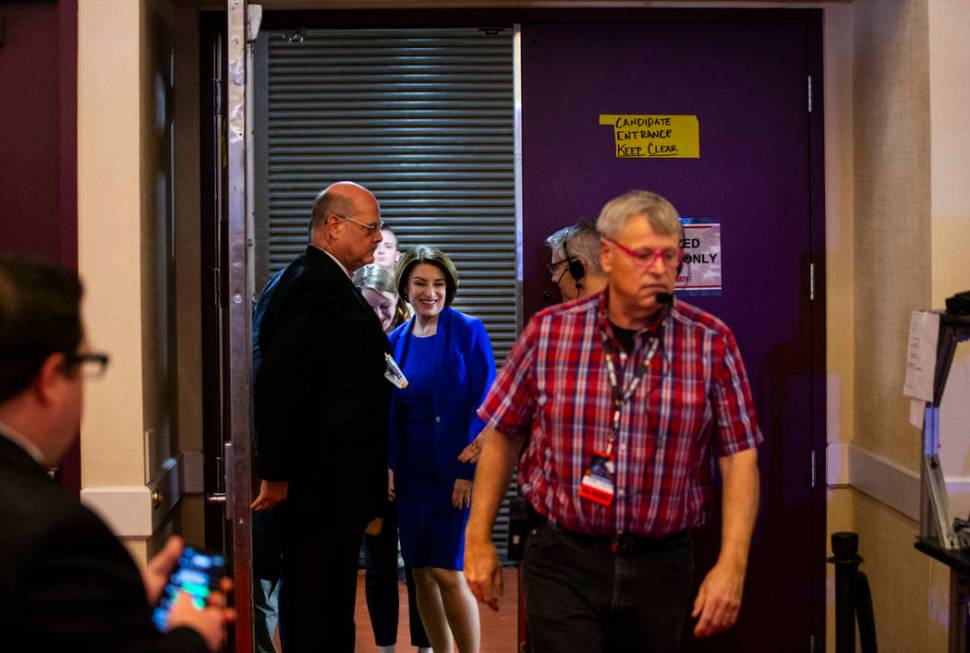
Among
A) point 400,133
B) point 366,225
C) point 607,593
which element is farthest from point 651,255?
point 400,133

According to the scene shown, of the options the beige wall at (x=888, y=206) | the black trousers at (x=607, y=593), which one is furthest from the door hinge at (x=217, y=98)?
the beige wall at (x=888, y=206)

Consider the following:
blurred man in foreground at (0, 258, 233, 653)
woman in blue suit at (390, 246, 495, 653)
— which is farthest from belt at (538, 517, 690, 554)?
woman in blue suit at (390, 246, 495, 653)

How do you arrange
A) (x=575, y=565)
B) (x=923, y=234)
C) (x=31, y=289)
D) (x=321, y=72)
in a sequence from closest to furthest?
(x=31, y=289), (x=575, y=565), (x=923, y=234), (x=321, y=72)

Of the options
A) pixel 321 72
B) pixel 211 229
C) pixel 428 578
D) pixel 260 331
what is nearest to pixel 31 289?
pixel 260 331

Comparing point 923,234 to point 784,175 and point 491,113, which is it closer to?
point 784,175

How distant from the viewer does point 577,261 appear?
3.99 meters

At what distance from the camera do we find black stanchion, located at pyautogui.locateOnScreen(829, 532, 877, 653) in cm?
341

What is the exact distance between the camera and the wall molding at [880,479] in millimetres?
3594

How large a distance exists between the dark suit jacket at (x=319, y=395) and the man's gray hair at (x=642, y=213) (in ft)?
3.89

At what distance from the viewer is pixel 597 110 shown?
429cm

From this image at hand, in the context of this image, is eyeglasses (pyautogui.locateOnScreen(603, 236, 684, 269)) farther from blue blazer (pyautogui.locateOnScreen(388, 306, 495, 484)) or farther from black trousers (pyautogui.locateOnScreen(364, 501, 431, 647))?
black trousers (pyautogui.locateOnScreen(364, 501, 431, 647))

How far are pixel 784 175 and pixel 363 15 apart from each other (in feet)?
5.57

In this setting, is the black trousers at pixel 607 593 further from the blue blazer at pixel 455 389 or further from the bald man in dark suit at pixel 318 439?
the blue blazer at pixel 455 389

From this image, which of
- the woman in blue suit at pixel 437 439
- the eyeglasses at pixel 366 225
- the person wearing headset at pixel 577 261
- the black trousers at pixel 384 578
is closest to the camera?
the eyeglasses at pixel 366 225
